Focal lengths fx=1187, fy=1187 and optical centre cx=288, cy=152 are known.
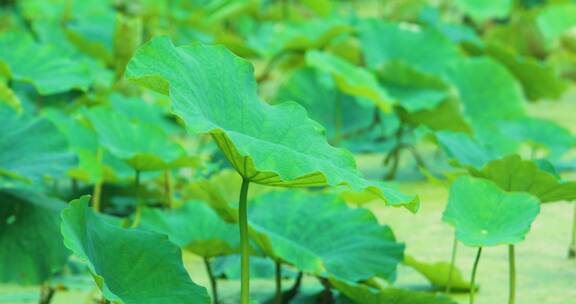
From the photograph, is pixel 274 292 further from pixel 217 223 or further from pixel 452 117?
pixel 452 117

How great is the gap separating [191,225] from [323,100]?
136cm

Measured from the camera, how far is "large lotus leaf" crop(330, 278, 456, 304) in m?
1.59

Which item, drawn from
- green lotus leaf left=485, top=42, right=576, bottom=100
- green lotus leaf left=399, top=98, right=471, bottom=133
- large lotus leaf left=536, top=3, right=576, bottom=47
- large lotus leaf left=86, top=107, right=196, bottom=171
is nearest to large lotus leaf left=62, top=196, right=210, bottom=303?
large lotus leaf left=86, top=107, right=196, bottom=171

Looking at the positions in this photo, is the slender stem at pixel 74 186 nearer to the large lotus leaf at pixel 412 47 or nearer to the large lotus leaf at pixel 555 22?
the large lotus leaf at pixel 412 47

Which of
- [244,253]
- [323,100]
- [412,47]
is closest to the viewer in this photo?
[244,253]

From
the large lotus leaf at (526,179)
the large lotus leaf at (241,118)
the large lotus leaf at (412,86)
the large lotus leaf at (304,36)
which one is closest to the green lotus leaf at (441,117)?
the large lotus leaf at (412,86)

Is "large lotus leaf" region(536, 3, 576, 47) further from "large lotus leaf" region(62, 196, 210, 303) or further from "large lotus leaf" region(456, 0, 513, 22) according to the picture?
"large lotus leaf" region(62, 196, 210, 303)

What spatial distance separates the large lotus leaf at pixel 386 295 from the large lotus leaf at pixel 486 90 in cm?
161

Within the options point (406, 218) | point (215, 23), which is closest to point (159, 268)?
point (406, 218)

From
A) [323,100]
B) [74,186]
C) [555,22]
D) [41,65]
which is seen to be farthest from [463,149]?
[555,22]

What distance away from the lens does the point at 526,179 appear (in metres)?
1.72

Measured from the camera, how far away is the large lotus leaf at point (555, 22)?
4555 mm

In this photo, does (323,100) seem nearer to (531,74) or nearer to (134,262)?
(531,74)

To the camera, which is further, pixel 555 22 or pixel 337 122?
pixel 555 22
